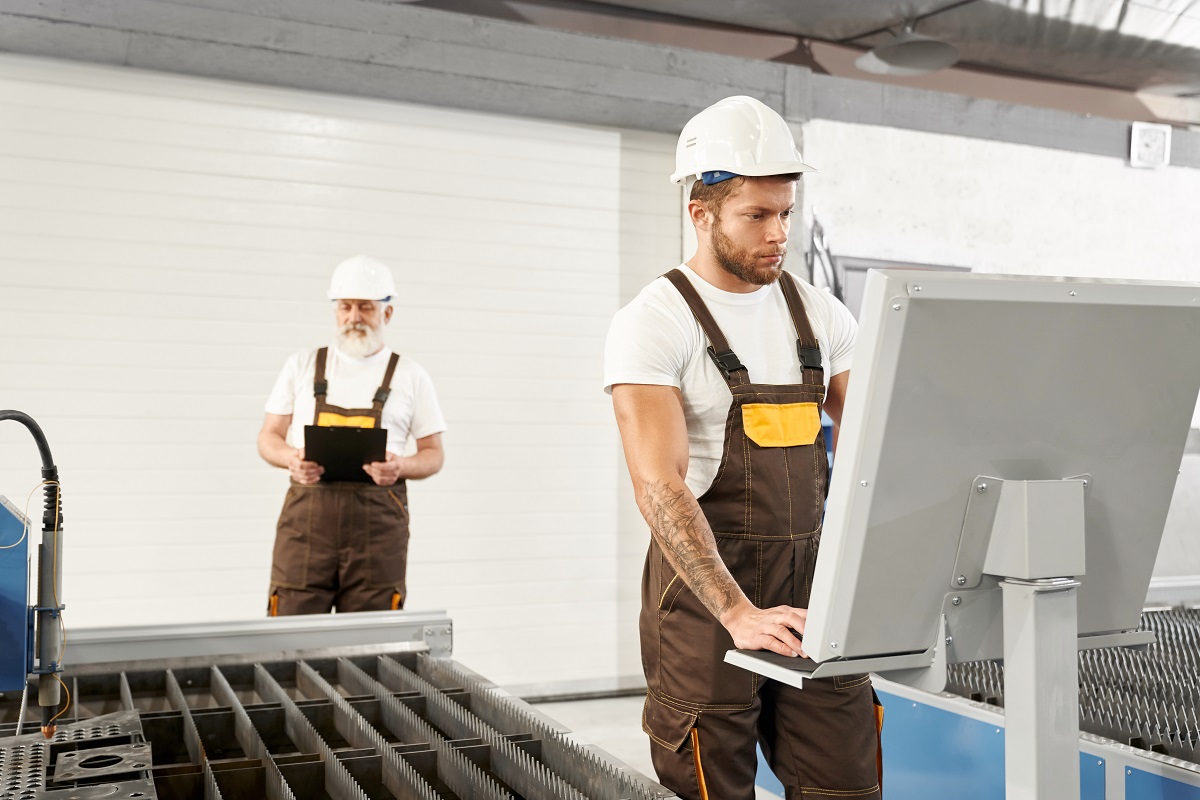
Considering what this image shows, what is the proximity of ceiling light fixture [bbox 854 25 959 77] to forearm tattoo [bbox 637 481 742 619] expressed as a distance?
5.14m

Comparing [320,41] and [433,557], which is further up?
[320,41]

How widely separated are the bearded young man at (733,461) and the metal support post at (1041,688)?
58 centimetres

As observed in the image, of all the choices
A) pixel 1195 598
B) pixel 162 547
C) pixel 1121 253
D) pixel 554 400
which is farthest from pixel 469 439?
pixel 1121 253

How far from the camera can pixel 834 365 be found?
203cm

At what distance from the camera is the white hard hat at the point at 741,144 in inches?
71.9

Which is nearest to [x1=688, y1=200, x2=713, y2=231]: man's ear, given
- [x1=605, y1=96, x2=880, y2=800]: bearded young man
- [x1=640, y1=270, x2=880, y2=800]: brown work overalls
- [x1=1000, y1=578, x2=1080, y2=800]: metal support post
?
[x1=605, y1=96, x2=880, y2=800]: bearded young man

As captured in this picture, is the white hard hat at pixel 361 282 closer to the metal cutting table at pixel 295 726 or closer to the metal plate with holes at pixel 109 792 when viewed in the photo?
the metal cutting table at pixel 295 726

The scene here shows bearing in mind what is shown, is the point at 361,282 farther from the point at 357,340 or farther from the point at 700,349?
the point at 700,349

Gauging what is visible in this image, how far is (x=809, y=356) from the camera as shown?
1908mm

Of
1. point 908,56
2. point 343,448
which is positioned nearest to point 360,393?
point 343,448

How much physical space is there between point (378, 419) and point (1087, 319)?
10.00 feet

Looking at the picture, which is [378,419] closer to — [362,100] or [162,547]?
[162,547]

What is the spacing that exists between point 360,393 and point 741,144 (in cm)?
237

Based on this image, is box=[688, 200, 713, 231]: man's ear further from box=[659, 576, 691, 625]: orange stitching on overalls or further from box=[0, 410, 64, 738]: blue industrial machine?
box=[0, 410, 64, 738]: blue industrial machine
